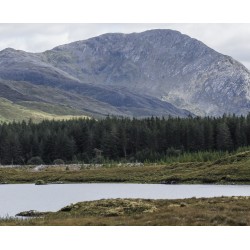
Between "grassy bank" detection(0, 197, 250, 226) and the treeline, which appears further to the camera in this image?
the treeline

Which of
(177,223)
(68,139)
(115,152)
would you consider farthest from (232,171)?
(68,139)

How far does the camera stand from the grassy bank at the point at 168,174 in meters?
107

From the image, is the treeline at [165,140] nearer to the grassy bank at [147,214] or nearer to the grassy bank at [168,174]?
the grassy bank at [168,174]

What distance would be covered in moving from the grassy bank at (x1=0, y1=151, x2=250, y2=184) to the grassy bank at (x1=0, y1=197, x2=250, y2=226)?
49193mm

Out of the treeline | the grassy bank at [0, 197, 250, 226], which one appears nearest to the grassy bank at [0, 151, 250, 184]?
the treeline

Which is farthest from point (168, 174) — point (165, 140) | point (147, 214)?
point (147, 214)

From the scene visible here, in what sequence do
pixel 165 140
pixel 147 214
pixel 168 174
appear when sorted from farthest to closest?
pixel 165 140, pixel 168 174, pixel 147 214

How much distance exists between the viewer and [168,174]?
12206 cm

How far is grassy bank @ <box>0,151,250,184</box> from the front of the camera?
107 metres

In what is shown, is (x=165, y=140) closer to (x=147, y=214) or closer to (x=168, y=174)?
(x=168, y=174)

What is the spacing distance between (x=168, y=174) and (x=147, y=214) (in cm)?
7552

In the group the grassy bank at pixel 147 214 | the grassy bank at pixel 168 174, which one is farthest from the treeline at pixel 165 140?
the grassy bank at pixel 147 214

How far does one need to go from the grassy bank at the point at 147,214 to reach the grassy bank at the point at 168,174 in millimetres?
49193

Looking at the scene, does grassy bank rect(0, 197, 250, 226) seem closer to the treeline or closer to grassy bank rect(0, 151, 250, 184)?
grassy bank rect(0, 151, 250, 184)
